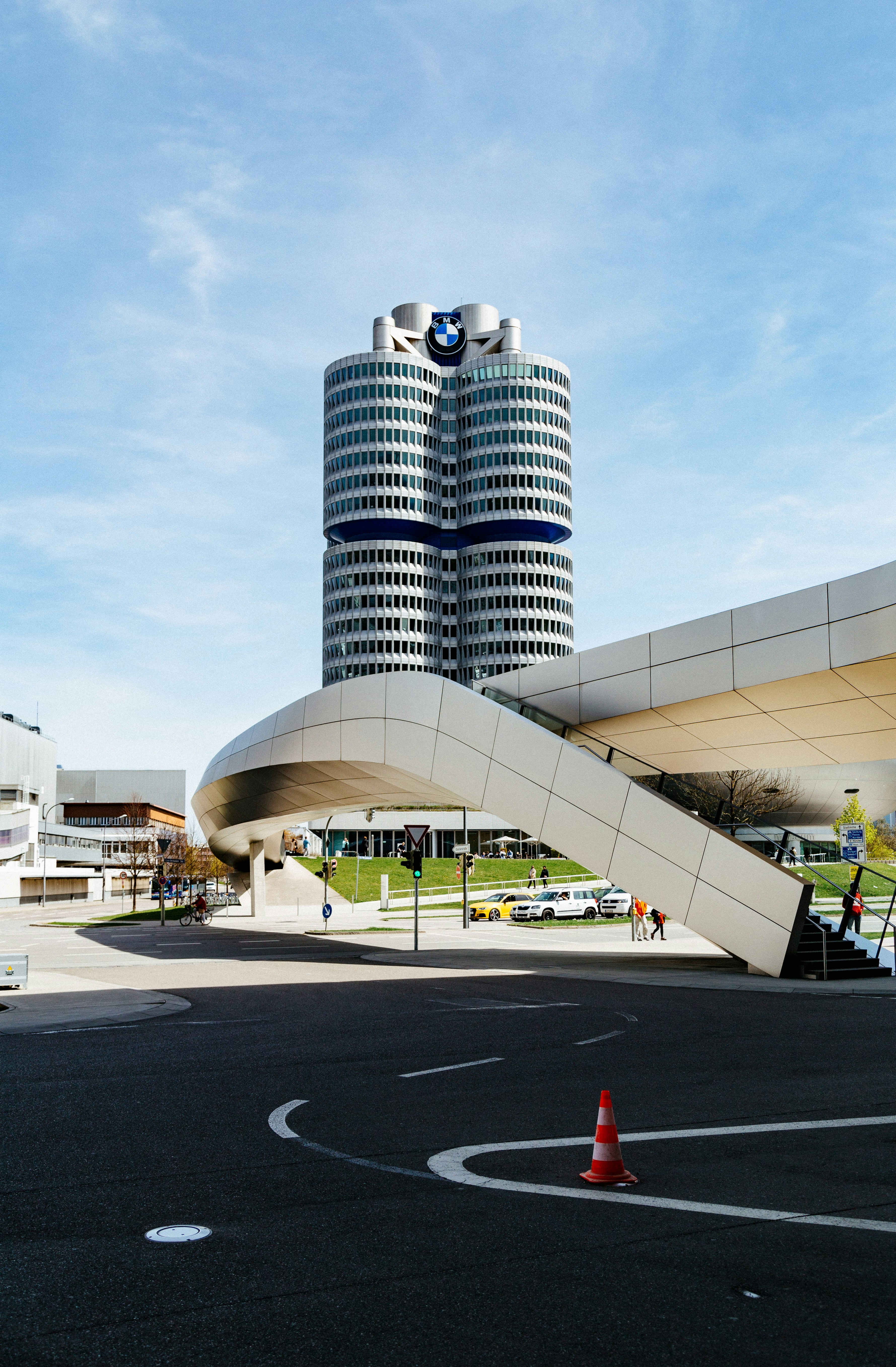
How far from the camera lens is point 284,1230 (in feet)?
19.2

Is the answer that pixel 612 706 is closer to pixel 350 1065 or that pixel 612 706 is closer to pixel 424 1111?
pixel 350 1065

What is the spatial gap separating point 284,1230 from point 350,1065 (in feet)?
20.6

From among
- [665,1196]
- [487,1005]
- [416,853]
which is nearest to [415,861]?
[416,853]

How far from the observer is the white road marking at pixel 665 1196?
19.7 feet

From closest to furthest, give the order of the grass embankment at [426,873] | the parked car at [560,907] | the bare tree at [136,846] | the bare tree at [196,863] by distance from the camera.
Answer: the parked car at [560,907], the grass embankment at [426,873], the bare tree at [136,846], the bare tree at [196,863]

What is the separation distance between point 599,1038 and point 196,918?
4320cm

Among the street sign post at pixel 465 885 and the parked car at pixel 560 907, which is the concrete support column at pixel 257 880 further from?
the parked car at pixel 560 907

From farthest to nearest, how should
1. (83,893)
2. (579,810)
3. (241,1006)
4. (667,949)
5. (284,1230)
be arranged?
(83,893), (667,949), (579,810), (241,1006), (284,1230)

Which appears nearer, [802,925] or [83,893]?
[802,925]

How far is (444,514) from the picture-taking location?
530 feet

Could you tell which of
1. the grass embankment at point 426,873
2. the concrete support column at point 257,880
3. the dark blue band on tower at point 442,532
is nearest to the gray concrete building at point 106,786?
the dark blue band on tower at point 442,532

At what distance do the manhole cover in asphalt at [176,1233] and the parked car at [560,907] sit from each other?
1930 inches

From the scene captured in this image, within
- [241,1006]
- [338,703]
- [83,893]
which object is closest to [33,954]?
[338,703]

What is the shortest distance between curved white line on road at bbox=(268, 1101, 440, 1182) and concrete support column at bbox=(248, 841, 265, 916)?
49.3 metres
